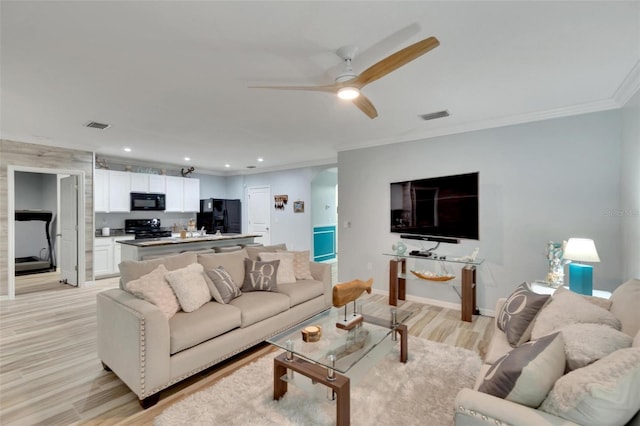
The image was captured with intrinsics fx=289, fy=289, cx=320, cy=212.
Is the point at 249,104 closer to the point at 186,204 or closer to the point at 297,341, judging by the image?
the point at 297,341

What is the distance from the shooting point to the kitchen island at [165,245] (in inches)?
180

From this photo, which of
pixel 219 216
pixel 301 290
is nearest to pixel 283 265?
pixel 301 290

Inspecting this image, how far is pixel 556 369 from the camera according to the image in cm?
122

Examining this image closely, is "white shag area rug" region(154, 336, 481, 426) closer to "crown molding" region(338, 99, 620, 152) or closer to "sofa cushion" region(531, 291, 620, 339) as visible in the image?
"sofa cushion" region(531, 291, 620, 339)

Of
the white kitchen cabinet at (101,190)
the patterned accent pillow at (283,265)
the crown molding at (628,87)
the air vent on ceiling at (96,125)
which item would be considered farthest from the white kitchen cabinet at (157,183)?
the crown molding at (628,87)

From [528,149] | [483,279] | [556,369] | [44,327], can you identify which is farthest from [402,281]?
[44,327]

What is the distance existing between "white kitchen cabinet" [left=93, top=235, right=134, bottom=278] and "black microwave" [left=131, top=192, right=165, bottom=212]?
0.84 meters

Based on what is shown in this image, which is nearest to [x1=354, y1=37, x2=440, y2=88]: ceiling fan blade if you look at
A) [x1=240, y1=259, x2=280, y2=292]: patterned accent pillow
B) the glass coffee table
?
the glass coffee table

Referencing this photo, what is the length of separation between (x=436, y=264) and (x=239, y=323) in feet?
9.72

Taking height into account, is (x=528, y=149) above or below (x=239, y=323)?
above

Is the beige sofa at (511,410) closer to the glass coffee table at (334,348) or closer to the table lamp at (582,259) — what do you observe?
the glass coffee table at (334,348)

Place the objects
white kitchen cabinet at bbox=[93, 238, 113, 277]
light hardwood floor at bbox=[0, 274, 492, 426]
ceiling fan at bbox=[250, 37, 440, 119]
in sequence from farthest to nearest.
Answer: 1. white kitchen cabinet at bbox=[93, 238, 113, 277]
2. light hardwood floor at bbox=[0, 274, 492, 426]
3. ceiling fan at bbox=[250, 37, 440, 119]

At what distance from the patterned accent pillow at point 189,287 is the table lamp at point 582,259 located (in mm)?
3461

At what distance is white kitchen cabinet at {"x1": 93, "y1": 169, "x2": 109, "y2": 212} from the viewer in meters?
6.04
